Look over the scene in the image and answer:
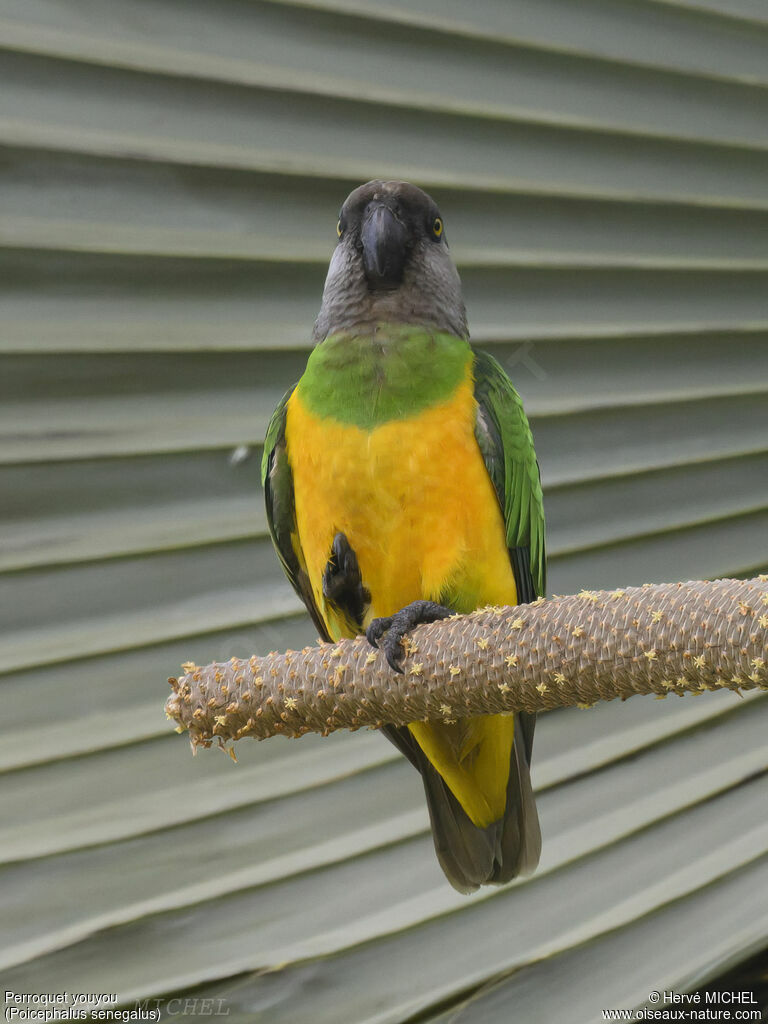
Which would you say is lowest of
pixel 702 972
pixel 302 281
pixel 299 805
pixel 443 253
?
pixel 702 972

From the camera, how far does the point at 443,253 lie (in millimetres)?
1773

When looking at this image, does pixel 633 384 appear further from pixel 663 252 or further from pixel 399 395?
pixel 399 395

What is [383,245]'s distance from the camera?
63.5 inches

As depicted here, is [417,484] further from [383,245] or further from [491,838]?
[491,838]

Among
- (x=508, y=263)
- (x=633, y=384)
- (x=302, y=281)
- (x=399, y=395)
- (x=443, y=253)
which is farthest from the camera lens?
(x=633, y=384)

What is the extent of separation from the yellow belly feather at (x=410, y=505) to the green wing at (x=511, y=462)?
0.08 ft

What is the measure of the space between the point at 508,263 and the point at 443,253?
0.67 metres

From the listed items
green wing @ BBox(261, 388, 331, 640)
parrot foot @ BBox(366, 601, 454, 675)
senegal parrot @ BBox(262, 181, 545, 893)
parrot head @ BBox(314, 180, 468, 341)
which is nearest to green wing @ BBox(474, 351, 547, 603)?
senegal parrot @ BBox(262, 181, 545, 893)

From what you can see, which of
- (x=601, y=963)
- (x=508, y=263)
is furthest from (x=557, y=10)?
(x=601, y=963)

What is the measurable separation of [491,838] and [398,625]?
0.62 m

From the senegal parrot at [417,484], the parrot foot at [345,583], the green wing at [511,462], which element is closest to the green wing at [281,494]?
the senegal parrot at [417,484]

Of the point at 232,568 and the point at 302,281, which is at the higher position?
the point at 302,281

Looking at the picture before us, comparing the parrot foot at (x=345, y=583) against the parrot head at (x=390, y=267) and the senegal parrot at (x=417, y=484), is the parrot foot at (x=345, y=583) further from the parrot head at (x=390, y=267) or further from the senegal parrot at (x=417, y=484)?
the parrot head at (x=390, y=267)

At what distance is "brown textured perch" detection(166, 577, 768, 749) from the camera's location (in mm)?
933
